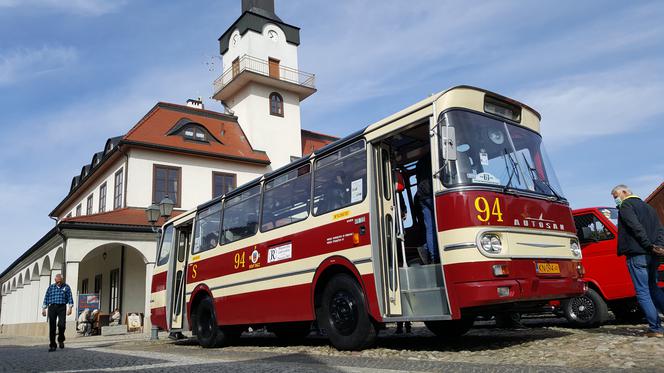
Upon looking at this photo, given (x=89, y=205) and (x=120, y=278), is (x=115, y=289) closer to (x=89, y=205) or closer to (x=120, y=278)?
(x=120, y=278)

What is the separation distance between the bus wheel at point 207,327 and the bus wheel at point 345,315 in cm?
353

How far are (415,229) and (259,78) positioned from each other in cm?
2473

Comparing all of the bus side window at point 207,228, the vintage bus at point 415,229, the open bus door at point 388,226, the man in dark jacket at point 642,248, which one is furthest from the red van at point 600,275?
the bus side window at point 207,228

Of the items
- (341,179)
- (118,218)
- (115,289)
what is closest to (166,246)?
(341,179)

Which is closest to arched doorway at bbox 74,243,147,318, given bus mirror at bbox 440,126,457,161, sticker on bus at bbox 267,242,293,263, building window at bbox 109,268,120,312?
building window at bbox 109,268,120,312

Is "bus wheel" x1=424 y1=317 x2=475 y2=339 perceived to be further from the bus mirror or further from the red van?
the bus mirror

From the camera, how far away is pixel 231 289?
33.6 feet

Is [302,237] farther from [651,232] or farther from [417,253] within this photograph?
[651,232]

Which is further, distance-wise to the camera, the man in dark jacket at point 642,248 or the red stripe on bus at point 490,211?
the man in dark jacket at point 642,248

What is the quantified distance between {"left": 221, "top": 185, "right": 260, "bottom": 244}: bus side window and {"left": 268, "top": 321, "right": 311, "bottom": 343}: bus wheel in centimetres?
175

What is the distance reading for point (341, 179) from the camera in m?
7.98

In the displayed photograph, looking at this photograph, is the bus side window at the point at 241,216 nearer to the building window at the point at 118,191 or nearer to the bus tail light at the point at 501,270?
the bus tail light at the point at 501,270

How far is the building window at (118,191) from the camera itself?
2741 centimetres

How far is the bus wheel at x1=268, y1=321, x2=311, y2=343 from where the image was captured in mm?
9956
